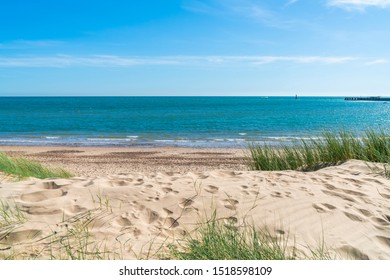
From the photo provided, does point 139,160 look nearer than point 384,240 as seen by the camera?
No

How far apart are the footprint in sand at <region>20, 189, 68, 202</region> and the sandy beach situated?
0.01 meters

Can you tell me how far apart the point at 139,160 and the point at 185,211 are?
1399 cm

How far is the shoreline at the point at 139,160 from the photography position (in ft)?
50.6

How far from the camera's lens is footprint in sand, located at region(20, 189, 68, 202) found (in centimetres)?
508

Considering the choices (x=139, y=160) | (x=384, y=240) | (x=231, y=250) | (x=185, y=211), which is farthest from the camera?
(x=139, y=160)

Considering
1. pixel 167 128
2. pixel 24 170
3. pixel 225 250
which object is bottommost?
pixel 167 128

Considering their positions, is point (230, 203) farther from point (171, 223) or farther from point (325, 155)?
point (325, 155)

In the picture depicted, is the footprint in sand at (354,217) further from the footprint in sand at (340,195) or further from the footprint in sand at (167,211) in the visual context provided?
the footprint in sand at (167,211)

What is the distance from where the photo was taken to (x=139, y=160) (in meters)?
18.3

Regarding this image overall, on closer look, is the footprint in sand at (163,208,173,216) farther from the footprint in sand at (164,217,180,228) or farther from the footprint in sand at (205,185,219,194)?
the footprint in sand at (205,185,219,194)

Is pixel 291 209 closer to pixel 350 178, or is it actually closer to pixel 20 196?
pixel 350 178

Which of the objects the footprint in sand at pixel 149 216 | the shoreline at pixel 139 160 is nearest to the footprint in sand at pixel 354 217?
the footprint in sand at pixel 149 216

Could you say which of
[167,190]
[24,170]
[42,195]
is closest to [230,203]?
[167,190]
